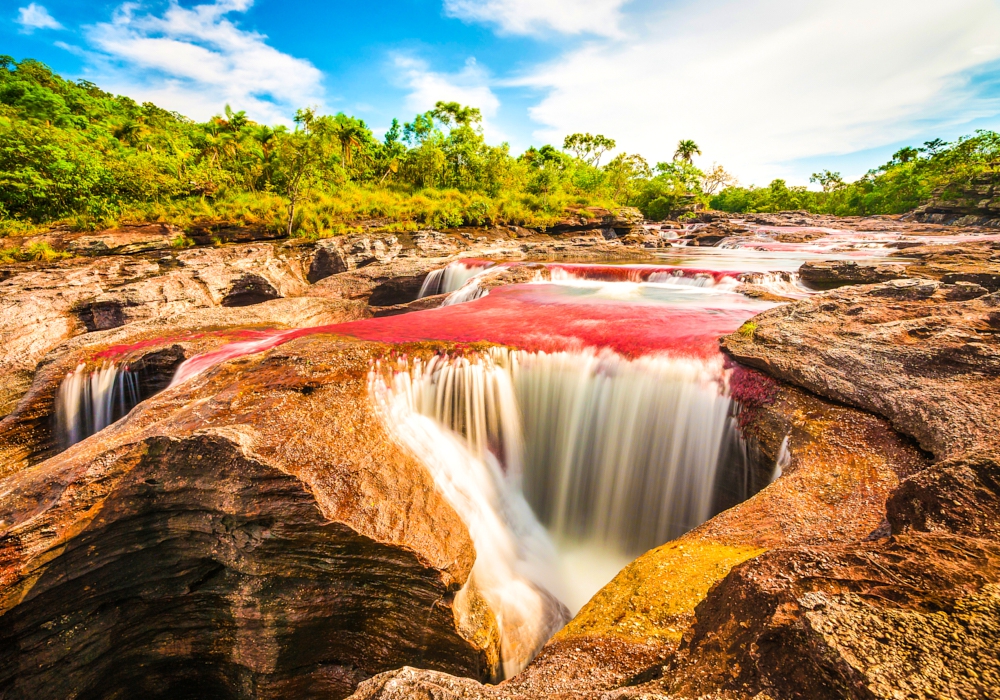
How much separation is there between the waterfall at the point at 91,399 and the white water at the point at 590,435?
17.6 feet

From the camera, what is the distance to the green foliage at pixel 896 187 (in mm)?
36406

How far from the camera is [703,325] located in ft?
23.1

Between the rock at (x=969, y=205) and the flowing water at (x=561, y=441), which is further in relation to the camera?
the rock at (x=969, y=205)

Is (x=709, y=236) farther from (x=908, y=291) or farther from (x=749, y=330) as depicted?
(x=749, y=330)

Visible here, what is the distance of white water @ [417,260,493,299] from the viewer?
48.6 feet

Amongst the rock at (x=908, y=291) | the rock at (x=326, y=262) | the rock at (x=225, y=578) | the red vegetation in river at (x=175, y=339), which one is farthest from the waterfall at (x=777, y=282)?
the rock at (x=326, y=262)

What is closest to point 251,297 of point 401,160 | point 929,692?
point 929,692

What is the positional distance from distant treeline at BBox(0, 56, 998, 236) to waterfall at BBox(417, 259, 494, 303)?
7491 millimetres

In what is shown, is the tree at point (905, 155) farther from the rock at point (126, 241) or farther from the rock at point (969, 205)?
the rock at point (126, 241)

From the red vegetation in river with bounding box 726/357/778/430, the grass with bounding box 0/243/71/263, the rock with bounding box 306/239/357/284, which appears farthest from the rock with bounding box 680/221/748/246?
the grass with bounding box 0/243/71/263

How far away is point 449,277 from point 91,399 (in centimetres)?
1014

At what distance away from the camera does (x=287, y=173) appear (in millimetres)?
19188

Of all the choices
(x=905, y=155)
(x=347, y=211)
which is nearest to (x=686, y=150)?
(x=905, y=155)

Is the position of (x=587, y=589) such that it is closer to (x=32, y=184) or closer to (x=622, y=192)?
(x=32, y=184)
